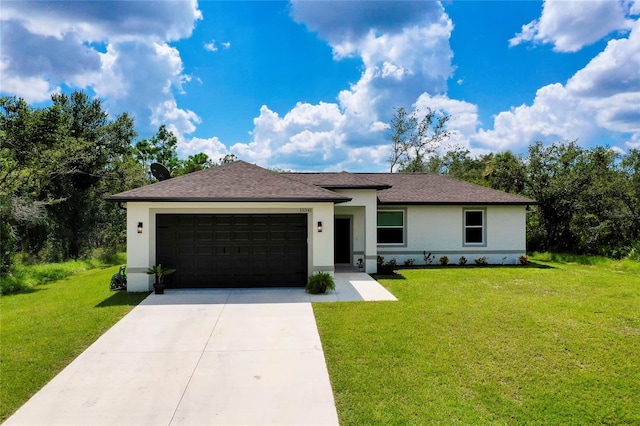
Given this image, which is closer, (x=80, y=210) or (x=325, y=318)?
(x=325, y=318)

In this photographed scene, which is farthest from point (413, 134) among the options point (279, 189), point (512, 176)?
point (279, 189)

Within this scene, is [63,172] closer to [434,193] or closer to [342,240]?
[342,240]

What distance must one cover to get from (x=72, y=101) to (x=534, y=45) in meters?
26.1

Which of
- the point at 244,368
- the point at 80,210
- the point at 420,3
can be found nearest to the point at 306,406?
the point at 244,368

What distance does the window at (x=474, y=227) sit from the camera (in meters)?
16.6

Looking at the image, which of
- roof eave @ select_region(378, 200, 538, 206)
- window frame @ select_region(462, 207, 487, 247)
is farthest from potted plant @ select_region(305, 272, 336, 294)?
window frame @ select_region(462, 207, 487, 247)

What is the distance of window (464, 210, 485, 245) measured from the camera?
16578 mm

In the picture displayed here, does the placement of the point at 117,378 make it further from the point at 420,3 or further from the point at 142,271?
the point at 420,3

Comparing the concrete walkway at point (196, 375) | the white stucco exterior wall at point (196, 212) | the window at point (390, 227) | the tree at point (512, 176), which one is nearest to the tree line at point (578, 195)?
the tree at point (512, 176)

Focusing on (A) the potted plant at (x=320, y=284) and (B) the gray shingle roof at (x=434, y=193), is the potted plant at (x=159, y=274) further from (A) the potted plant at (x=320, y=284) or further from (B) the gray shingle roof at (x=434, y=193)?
(B) the gray shingle roof at (x=434, y=193)

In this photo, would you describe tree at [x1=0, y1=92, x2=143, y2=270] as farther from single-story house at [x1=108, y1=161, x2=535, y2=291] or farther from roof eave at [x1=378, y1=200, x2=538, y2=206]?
roof eave at [x1=378, y1=200, x2=538, y2=206]

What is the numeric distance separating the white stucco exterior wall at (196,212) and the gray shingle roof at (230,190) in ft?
1.07

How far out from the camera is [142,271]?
1074 centimetres

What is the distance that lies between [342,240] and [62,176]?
55.4 ft
